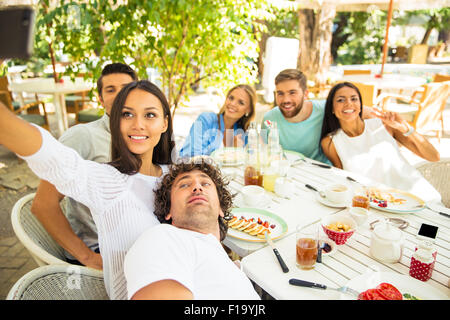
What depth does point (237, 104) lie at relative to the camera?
3020mm

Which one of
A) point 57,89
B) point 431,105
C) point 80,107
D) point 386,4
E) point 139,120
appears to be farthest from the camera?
point 80,107

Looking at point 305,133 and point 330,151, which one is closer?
point 330,151

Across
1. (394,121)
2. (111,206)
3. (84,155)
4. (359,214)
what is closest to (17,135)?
(111,206)

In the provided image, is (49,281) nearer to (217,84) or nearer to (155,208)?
(155,208)

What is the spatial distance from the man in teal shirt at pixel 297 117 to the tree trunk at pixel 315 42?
4860 mm

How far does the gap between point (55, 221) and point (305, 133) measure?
2.13m

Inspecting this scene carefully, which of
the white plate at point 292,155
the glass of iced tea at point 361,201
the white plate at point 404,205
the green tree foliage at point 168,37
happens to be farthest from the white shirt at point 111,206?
the green tree foliage at point 168,37

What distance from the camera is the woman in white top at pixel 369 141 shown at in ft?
8.13

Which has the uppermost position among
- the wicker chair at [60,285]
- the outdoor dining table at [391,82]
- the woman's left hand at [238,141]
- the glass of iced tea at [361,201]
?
the outdoor dining table at [391,82]

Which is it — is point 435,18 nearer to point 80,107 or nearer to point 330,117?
point 330,117

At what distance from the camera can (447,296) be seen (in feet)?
3.52

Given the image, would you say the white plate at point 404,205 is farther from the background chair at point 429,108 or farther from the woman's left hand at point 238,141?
the background chair at point 429,108

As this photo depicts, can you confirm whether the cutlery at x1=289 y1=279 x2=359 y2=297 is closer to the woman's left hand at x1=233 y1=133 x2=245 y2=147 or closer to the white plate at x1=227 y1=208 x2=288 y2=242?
the white plate at x1=227 y1=208 x2=288 y2=242

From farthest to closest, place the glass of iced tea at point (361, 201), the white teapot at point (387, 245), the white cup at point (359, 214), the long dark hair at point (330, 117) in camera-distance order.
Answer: the long dark hair at point (330, 117) → the glass of iced tea at point (361, 201) → the white cup at point (359, 214) → the white teapot at point (387, 245)
